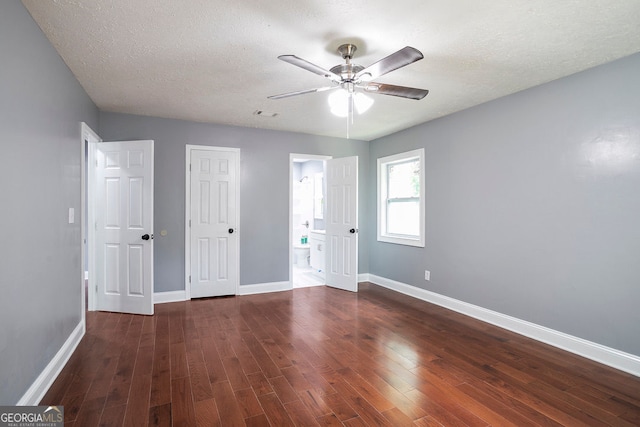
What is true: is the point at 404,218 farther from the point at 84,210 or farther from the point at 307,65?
the point at 84,210

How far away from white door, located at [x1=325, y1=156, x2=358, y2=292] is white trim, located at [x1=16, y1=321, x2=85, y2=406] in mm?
3404

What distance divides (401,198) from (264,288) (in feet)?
8.62

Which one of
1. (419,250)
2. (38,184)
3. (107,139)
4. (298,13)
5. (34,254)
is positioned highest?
(298,13)

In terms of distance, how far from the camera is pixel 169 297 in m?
4.44

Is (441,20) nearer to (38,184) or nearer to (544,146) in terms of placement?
(544,146)

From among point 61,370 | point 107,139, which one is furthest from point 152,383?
point 107,139

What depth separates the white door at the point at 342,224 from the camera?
5.01 m

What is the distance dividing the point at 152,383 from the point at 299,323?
1.61 m

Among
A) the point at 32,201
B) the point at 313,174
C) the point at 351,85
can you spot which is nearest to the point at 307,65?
the point at 351,85

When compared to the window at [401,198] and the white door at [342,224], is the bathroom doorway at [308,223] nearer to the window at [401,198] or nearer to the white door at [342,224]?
the white door at [342,224]

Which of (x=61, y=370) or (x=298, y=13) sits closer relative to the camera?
(x=298, y=13)

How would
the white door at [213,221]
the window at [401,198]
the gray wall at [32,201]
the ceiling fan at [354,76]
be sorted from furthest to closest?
the window at [401,198]
the white door at [213,221]
the ceiling fan at [354,76]
the gray wall at [32,201]

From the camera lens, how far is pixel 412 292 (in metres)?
4.78

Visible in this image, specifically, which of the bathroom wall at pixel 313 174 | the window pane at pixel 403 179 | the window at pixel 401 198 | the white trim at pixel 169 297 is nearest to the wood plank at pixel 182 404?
the white trim at pixel 169 297
